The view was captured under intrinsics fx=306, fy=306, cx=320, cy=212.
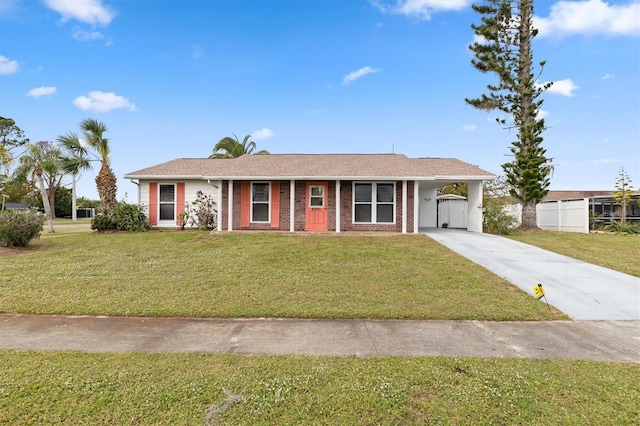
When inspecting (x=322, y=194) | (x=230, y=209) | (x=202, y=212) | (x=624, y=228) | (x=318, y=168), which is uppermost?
(x=318, y=168)

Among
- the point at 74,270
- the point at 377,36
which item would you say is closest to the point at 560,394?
the point at 74,270

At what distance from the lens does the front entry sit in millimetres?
13867

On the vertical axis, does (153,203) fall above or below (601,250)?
above

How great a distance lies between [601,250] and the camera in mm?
10695

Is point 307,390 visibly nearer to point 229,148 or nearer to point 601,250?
Answer: point 601,250

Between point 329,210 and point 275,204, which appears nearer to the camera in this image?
point 329,210

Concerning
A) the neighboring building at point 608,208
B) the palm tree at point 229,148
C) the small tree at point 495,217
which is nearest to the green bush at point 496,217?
the small tree at point 495,217

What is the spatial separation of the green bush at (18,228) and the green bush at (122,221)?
3.12 meters

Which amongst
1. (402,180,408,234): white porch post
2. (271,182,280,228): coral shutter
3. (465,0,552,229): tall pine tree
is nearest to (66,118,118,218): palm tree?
(271,182,280,228): coral shutter

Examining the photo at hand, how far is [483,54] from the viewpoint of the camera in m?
17.6

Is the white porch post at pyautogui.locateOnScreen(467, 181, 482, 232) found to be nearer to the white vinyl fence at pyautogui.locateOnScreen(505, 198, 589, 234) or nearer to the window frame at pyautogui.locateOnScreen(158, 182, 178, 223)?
the white vinyl fence at pyautogui.locateOnScreen(505, 198, 589, 234)

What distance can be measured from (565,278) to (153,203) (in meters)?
16.4

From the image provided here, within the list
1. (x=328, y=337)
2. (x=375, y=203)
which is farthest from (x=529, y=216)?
(x=328, y=337)

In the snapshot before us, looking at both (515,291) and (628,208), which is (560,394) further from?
(628,208)
